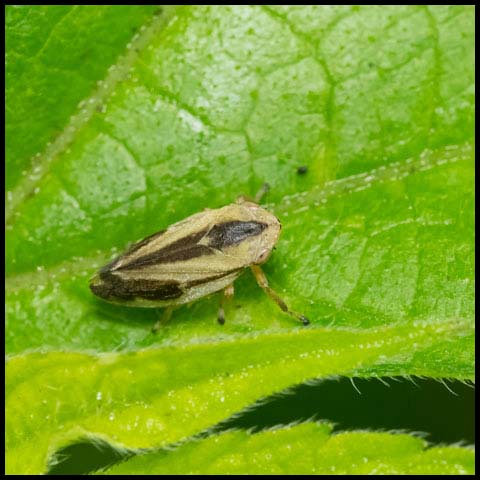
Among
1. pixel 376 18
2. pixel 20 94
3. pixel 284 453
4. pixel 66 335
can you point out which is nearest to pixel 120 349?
pixel 66 335

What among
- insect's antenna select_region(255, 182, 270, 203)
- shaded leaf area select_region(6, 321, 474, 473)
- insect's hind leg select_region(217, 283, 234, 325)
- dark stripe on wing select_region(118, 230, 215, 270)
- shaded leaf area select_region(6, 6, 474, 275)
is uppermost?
shaded leaf area select_region(6, 6, 474, 275)

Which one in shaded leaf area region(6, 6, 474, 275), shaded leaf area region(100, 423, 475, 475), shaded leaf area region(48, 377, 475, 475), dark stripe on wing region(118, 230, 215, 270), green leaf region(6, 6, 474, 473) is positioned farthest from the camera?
dark stripe on wing region(118, 230, 215, 270)

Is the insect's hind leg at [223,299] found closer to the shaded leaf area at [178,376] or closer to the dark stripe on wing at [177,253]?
the dark stripe on wing at [177,253]

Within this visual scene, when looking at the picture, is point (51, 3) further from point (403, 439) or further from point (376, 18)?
point (403, 439)

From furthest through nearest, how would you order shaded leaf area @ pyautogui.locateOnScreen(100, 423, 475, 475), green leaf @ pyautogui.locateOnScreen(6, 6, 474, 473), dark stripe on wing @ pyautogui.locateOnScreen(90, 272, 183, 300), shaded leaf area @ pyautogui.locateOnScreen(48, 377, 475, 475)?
dark stripe on wing @ pyautogui.locateOnScreen(90, 272, 183, 300)
green leaf @ pyautogui.locateOnScreen(6, 6, 474, 473)
shaded leaf area @ pyautogui.locateOnScreen(48, 377, 475, 475)
shaded leaf area @ pyautogui.locateOnScreen(100, 423, 475, 475)

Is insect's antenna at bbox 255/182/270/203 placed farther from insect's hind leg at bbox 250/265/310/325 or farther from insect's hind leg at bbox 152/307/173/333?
insect's hind leg at bbox 152/307/173/333

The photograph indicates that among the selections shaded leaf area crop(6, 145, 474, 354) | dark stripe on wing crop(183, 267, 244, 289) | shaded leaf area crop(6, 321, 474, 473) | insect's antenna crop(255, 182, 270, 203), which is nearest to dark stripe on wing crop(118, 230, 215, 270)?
dark stripe on wing crop(183, 267, 244, 289)
